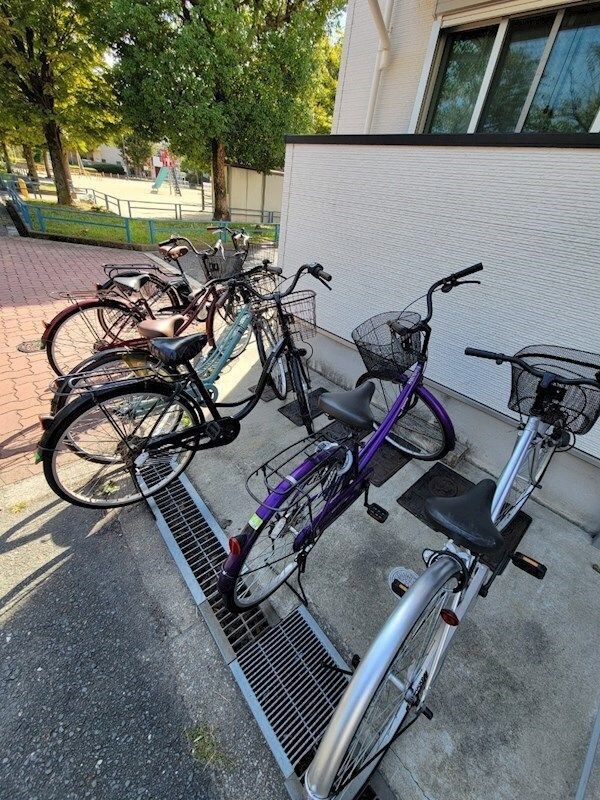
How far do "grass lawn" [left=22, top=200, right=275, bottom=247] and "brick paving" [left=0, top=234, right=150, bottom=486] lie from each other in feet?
2.03

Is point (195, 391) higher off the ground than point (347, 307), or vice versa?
point (347, 307)

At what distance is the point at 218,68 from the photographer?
9664 millimetres

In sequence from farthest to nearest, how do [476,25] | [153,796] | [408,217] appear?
[476,25] → [408,217] → [153,796]

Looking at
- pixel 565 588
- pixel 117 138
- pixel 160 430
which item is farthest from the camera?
pixel 117 138

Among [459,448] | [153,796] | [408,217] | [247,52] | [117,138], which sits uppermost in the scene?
[247,52]

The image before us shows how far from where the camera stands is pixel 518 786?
141cm

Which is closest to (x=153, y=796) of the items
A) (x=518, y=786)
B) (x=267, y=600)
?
(x=267, y=600)

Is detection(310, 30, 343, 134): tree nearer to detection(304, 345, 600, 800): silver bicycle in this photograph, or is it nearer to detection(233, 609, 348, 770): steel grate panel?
detection(304, 345, 600, 800): silver bicycle

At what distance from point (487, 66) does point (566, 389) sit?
3.46m

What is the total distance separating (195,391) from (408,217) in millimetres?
2268

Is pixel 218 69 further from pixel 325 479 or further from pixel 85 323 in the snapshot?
pixel 325 479

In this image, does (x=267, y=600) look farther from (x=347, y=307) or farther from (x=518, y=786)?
(x=347, y=307)

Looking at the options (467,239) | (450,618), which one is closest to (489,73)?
(467,239)

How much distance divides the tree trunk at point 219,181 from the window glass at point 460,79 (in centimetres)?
997
